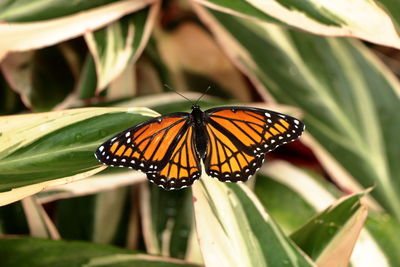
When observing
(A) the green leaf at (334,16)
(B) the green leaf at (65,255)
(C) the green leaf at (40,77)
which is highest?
(C) the green leaf at (40,77)

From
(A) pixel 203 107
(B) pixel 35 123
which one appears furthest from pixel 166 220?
(B) pixel 35 123

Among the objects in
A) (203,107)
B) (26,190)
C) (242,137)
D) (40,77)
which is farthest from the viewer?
(40,77)

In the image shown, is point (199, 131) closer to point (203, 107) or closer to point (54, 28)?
point (203, 107)

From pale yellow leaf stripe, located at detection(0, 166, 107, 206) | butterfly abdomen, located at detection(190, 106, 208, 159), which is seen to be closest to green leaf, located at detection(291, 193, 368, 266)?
butterfly abdomen, located at detection(190, 106, 208, 159)

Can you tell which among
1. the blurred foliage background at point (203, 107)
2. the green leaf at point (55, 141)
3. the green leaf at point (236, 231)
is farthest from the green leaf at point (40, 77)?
the green leaf at point (236, 231)

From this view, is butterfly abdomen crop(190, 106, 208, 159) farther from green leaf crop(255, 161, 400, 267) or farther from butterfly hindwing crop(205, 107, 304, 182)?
green leaf crop(255, 161, 400, 267)

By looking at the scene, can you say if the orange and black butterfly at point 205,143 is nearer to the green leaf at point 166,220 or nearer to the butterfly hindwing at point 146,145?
→ the butterfly hindwing at point 146,145

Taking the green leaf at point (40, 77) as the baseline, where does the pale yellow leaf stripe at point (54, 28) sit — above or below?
below
